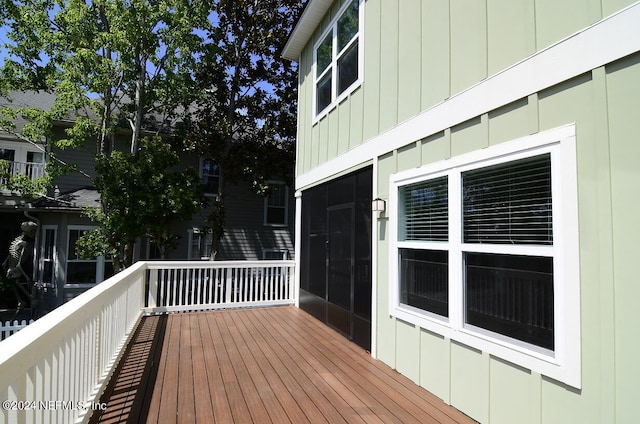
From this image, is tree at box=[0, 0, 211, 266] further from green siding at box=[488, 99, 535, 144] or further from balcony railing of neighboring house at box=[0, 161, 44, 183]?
green siding at box=[488, 99, 535, 144]

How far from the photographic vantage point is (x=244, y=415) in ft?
9.09

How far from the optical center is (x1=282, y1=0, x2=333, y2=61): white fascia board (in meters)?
5.65

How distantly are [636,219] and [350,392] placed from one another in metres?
2.49

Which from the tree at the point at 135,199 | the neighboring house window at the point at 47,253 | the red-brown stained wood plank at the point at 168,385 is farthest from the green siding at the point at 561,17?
the neighboring house window at the point at 47,253

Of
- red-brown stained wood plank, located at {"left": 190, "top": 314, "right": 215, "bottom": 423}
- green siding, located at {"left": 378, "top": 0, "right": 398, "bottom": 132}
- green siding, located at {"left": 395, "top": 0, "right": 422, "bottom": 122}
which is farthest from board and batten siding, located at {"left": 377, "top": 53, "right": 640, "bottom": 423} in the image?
red-brown stained wood plank, located at {"left": 190, "top": 314, "right": 215, "bottom": 423}

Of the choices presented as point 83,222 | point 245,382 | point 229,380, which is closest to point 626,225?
point 245,382

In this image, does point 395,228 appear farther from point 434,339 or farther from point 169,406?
point 169,406

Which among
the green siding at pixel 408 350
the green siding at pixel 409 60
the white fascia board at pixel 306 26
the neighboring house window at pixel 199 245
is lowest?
the green siding at pixel 408 350

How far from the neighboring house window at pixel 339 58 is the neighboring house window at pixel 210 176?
716 centimetres

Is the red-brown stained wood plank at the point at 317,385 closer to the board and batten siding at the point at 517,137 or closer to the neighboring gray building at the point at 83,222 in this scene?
the board and batten siding at the point at 517,137

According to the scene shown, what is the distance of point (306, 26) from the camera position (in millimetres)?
6262

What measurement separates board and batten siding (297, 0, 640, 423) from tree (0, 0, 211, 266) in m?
7.16

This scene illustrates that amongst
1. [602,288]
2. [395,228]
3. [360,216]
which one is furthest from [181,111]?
[602,288]

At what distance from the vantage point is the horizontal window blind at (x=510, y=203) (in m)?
2.26
